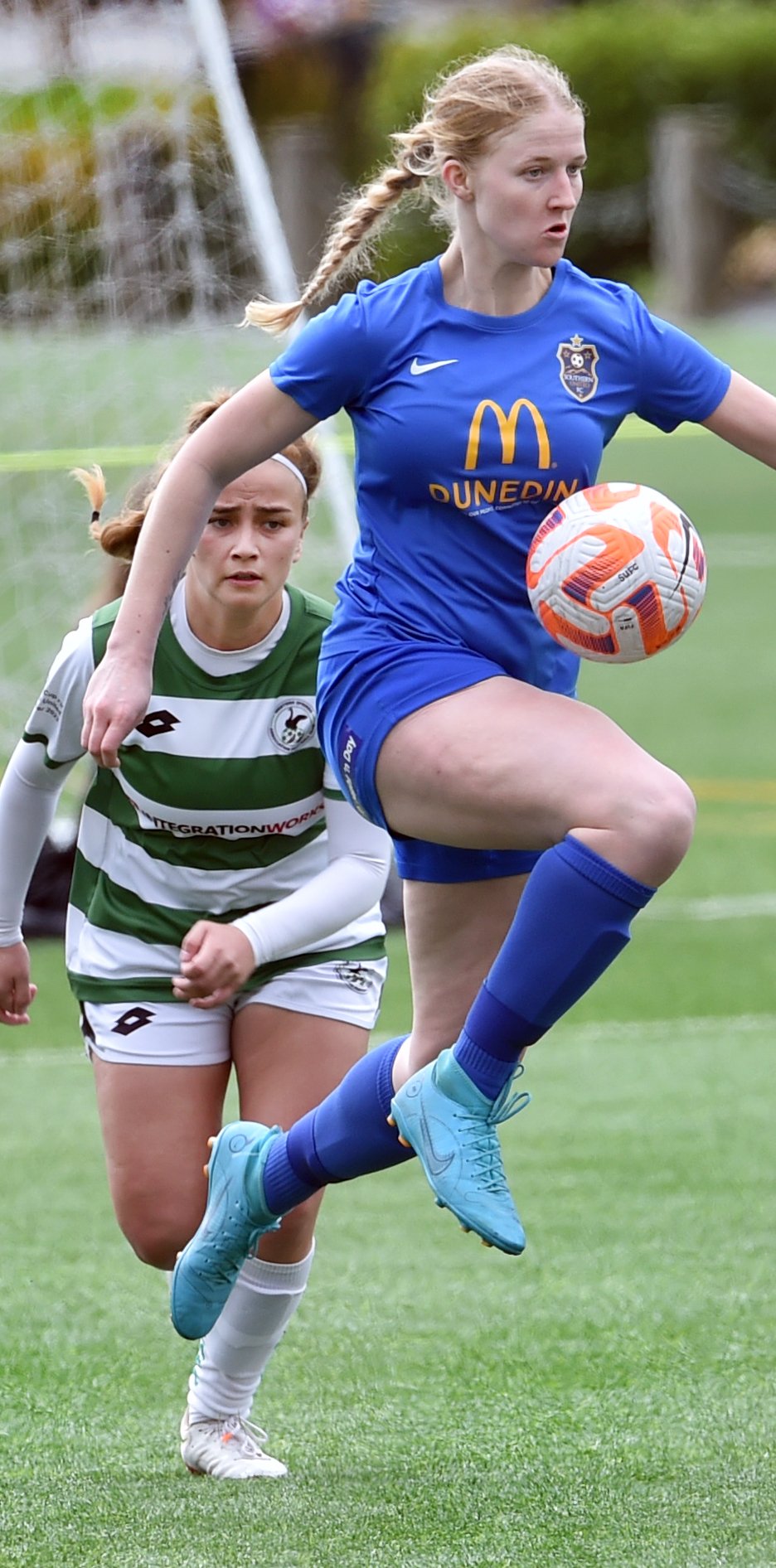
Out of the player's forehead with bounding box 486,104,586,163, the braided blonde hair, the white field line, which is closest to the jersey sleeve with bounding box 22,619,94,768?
the braided blonde hair

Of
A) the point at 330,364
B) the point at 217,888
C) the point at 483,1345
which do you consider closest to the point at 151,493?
the point at 217,888

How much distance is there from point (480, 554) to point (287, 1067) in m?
1.09

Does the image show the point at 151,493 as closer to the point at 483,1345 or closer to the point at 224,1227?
the point at 224,1227

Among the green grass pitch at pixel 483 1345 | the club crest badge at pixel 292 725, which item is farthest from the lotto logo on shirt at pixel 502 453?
the green grass pitch at pixel 483 1345

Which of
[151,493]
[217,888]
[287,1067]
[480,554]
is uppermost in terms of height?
[480,554]

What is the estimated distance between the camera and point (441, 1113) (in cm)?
324

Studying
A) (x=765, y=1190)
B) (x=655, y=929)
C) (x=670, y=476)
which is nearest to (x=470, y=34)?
(x=670, y=476)

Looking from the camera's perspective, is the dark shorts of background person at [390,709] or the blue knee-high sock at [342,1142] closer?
the dark shorts of background person at [390,709]

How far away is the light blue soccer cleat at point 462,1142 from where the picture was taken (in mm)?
3135

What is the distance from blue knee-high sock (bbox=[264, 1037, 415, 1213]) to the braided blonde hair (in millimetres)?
1206

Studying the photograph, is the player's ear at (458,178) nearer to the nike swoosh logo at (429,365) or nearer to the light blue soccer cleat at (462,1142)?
the nike swoosh logo at (429,365)

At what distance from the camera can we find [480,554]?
132 inches

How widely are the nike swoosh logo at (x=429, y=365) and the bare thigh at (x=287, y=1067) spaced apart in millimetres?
1205

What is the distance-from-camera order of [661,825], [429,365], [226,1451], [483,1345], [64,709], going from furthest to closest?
[483,1345]
[226,1451]
[64,709]
[429,365]
[661,825]
